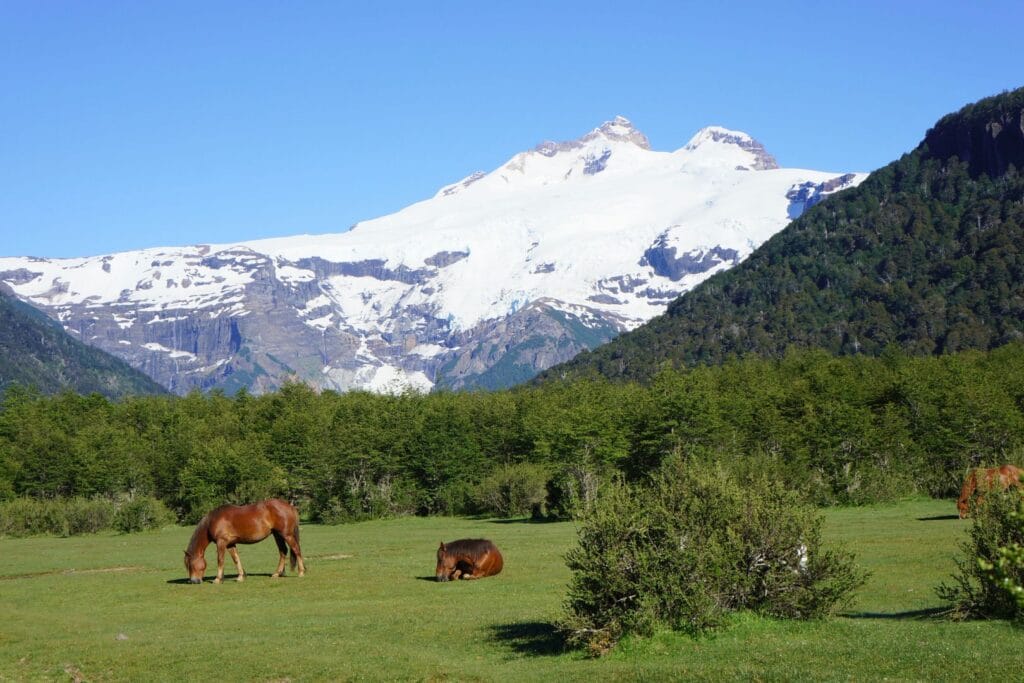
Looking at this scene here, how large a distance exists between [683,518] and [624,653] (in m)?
2.88

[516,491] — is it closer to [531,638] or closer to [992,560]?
[531,638]

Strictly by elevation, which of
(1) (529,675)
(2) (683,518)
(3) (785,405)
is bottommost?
(1) (529,675)

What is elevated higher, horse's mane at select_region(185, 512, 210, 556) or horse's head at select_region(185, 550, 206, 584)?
horse's mane at select_region(185, 512, 210, 556)

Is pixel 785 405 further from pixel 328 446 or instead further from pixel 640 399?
pixel 328 446

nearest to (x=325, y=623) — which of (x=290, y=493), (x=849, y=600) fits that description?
(x=849, y=600)

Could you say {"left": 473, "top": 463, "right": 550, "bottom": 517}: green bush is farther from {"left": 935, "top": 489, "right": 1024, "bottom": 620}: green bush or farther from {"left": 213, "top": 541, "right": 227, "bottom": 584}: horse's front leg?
{"left": 935, "top": 489, "right": 1024, "bottom": 620}: green bush

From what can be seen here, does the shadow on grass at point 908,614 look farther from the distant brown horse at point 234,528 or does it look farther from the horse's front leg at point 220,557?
the horse's front leg at point 220,557

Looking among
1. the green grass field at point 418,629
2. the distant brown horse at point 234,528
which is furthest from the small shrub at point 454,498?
the distant brown horse at point 234,528

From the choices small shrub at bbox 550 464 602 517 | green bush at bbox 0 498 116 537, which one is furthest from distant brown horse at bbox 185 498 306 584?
green bush at bbox 0 498 116 537

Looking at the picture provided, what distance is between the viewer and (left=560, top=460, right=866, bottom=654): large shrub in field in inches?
865

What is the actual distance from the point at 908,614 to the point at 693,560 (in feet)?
19.6

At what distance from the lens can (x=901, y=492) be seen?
223 feet

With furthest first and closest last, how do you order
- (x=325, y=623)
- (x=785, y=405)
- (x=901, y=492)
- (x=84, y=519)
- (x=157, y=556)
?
(x=785, y=405) → (x=84, y=519) → (x=901, y=492) → (x=157, y=556) → (x=325, y=623)

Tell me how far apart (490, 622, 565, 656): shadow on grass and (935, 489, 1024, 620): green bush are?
26.6 ft
